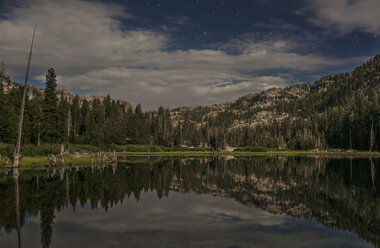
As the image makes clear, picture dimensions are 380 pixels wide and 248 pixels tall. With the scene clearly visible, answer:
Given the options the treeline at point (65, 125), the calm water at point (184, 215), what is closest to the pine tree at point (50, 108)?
the treeline at point (65, 125)

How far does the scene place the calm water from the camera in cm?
1548

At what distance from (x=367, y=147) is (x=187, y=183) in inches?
5619

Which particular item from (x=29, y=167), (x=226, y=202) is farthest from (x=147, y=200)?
(x=29, y=167)

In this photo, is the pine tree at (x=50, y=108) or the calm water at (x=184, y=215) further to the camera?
the pine tree at (x=50, y=108)

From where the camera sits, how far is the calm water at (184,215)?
609 inches

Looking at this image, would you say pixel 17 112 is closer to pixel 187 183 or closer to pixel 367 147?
pixel 187 183

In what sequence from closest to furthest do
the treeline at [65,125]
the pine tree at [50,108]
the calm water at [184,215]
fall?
the calm water at [184,215] < the treeline at [65,125] < the pine tree at [50,108]

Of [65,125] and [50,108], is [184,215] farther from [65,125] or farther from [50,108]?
[65,125]

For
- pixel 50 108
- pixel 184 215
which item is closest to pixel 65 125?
pixel 50 108

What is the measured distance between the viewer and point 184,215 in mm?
21828

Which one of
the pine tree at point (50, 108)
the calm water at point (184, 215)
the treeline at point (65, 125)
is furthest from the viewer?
the pine tree at point (50, 108)

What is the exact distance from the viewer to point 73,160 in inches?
2404

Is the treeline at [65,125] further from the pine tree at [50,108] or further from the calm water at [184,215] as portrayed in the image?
the calm water at [184,215]

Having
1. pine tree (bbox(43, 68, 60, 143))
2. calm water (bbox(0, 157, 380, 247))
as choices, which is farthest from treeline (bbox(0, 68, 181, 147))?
calm water (bbox(0, 157, 380, 247))
